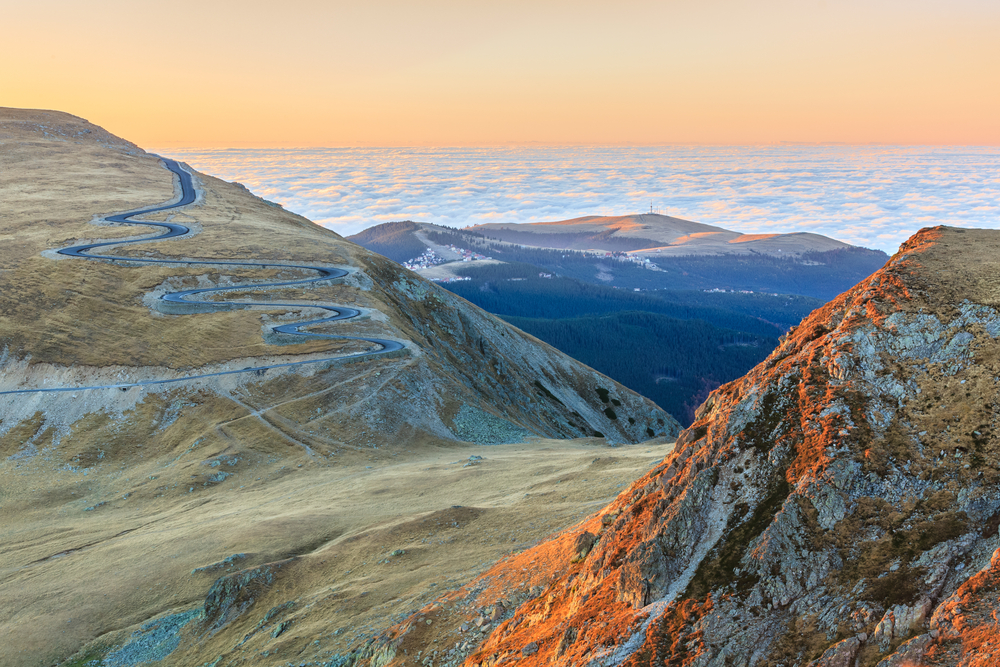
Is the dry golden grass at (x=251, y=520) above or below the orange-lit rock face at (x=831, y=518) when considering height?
below

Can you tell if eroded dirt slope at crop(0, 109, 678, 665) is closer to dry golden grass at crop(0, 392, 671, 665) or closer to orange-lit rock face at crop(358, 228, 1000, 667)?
dry golden grass at crop(0, 392, 671, 665)

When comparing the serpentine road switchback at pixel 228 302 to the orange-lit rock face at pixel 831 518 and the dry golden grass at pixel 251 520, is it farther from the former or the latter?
the orange-lit rock face at pixel 831 518

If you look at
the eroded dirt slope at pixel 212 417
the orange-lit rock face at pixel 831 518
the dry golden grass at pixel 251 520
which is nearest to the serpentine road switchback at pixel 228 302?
the eroded dirt slope at pixel 212 417

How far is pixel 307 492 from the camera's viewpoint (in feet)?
170

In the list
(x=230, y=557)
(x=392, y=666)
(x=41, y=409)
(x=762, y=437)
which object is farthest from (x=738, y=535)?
(x=41, y=409)

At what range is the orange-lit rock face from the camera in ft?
46.3

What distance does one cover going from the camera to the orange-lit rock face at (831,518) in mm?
14125

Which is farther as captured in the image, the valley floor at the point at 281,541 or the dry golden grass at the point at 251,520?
the dry golden grass at the point at 251,520

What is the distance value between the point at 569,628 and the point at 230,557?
88.8 ft

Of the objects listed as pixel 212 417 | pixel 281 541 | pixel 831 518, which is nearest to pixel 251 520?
pixel 281 541

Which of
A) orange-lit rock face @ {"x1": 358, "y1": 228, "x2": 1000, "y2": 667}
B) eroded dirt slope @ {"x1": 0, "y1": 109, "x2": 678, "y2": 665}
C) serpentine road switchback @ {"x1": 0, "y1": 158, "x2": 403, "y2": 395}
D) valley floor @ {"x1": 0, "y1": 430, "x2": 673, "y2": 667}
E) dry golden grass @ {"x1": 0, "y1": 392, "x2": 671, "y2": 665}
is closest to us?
orange-lit rock face @ {"x1": 358, "y1": 228, "x2": 1000, "y2": 667}

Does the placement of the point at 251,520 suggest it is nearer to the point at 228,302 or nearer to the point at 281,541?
the point at 281,541

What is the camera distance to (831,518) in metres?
16.0

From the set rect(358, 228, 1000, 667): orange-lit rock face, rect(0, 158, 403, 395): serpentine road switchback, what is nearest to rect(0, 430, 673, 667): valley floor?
rect(358, 228, 1000, 667): orange-lit rock face
